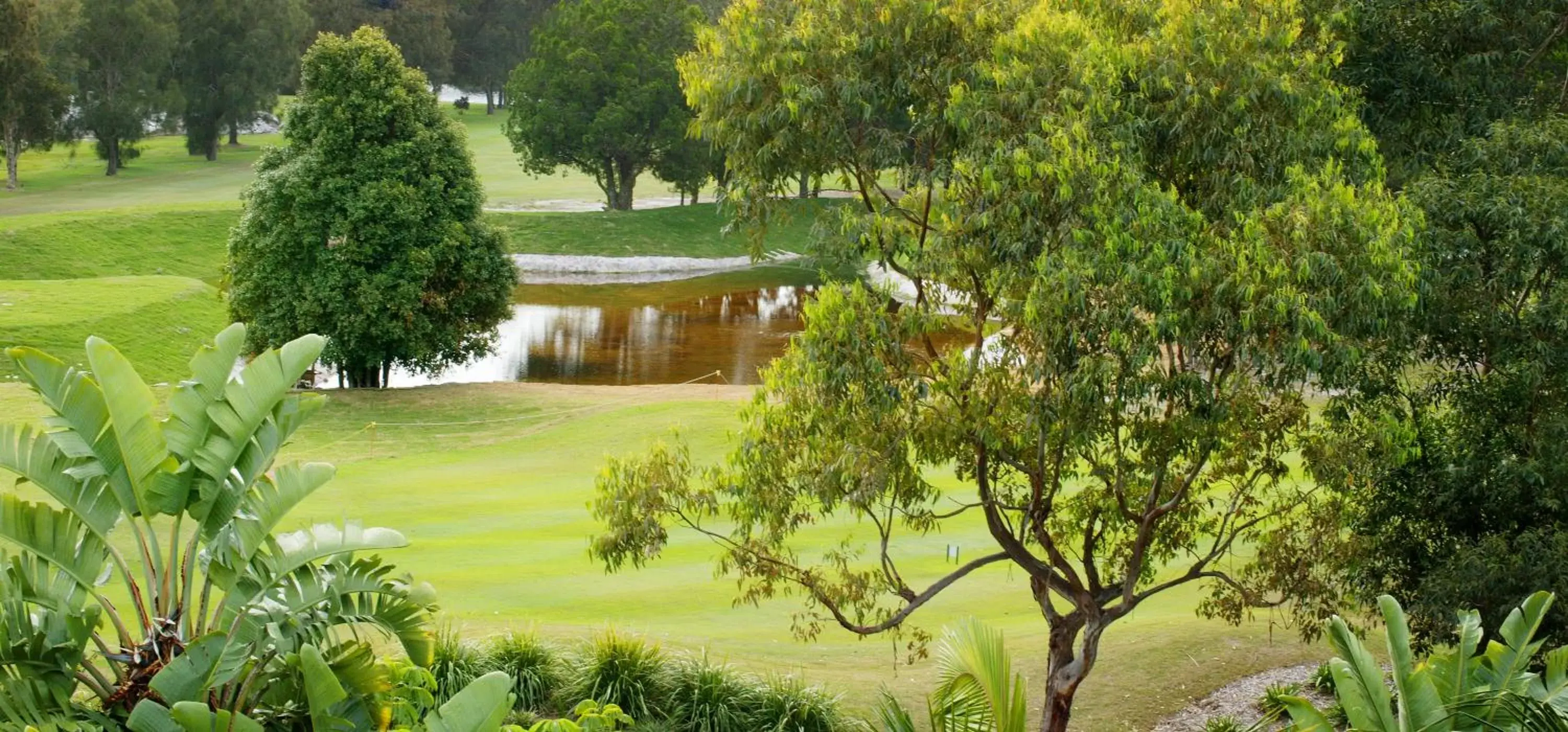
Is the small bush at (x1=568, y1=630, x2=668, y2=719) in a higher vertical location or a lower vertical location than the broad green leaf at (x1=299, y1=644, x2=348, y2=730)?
lower

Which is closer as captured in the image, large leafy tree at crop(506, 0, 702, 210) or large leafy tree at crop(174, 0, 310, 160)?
large leafy tree at crop(506, 0, 702, 210)

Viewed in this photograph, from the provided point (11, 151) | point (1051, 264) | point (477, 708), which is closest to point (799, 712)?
point (1051, 264)

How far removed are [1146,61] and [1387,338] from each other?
3.18 meters

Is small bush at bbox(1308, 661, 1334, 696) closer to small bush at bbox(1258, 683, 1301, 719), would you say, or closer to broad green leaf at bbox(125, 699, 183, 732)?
small bush at bbox(1258, 683, 1301, 719)

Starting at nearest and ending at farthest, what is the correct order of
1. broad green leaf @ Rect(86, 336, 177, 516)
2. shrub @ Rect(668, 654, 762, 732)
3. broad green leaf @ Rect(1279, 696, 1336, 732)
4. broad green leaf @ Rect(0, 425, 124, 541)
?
broad green leaf @ Rect(1279, 696, 1336, 732) → broad green leaf @ Rect(0, 425, 124, 541) → broad green leaf @ Rect(86, 336, 177, 516) → shrub @ Rect(668, 654, 762, 732)

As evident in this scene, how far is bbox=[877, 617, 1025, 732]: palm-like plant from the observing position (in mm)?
10758

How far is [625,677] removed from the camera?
15.1 meters

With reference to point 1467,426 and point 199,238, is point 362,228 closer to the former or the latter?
point 1467,426

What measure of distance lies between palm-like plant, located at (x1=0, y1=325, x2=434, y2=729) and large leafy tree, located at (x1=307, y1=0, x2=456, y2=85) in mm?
81810

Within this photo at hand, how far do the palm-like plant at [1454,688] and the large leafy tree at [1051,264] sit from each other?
7.79 feet

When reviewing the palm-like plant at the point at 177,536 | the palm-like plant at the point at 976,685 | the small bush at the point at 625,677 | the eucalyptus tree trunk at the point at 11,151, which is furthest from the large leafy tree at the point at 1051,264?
the eucalyptus tree trunk at the point at 11,151

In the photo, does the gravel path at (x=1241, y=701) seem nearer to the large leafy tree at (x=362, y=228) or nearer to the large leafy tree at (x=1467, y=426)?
the large leafy tree at (x=1467, y=426)

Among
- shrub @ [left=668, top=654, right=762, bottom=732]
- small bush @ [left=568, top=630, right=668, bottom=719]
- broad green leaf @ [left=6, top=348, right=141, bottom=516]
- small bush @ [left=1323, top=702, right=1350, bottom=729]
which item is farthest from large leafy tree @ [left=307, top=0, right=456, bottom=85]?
broad green leaf @ [left=6, top=348, right=141, bottom=516]

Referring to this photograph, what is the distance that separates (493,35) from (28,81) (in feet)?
133
